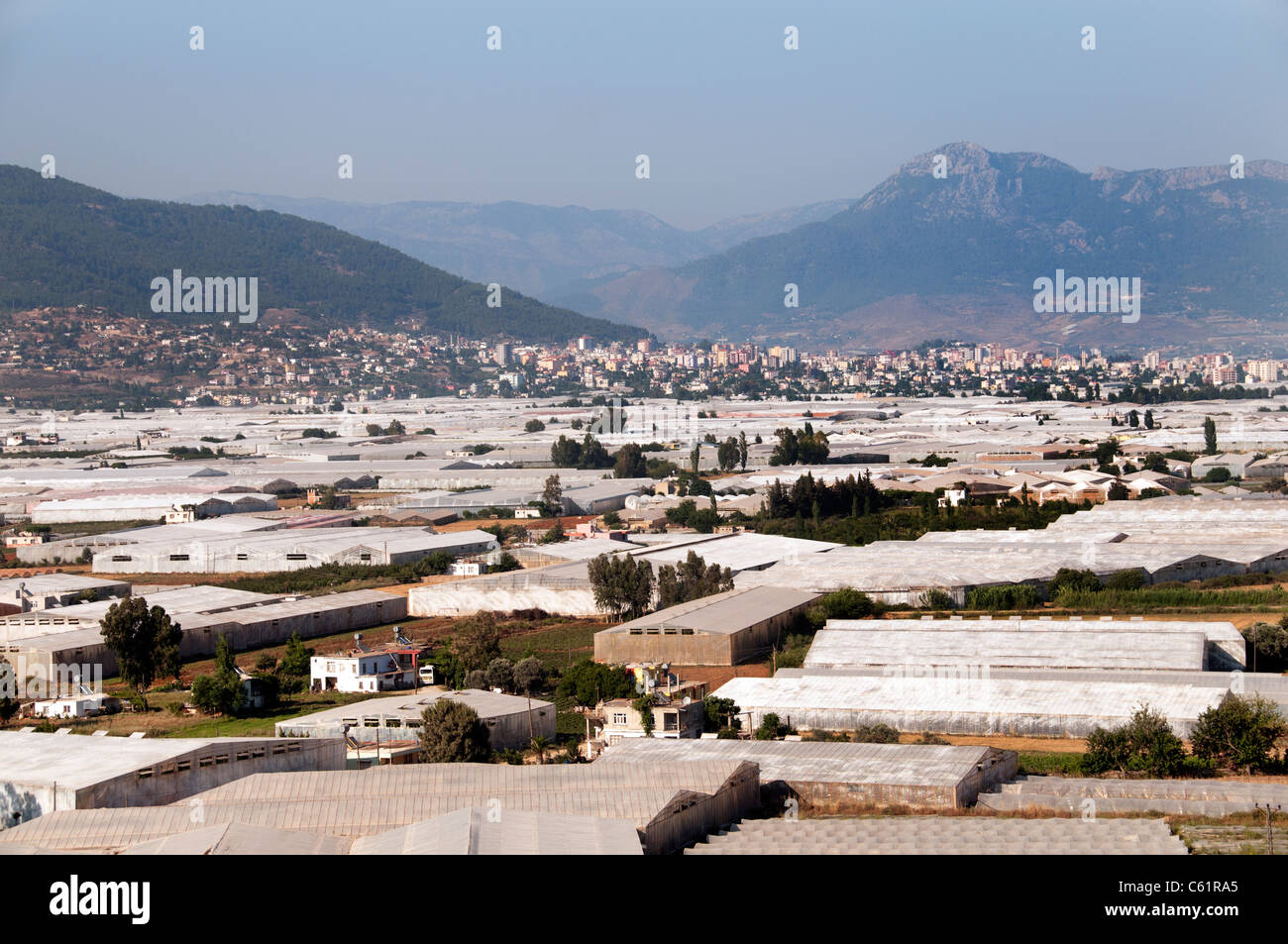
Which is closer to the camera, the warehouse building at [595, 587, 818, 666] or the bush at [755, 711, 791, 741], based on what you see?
the bush at [755, 711, 791, 741]

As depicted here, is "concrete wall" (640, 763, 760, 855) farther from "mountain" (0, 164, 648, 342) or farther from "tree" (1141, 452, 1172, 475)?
"mountain" (0, 164, 648, 342)

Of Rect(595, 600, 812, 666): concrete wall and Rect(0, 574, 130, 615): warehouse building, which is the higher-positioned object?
Rect(0, 574, 130, 615): warehouse building

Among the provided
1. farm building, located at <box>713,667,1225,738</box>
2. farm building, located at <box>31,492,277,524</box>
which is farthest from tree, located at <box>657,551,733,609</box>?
farm building, located at <box>31,492,277,524</box>

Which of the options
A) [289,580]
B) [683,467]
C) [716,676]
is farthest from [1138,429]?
[716,676]

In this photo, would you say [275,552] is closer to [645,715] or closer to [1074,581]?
[1074,581]

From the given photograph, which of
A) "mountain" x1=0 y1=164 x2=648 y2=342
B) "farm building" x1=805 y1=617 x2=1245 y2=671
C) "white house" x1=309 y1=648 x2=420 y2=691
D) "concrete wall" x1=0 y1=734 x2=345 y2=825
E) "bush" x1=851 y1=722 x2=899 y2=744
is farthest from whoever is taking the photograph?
"mountain" x1=0 y1=164 x2=648 y2=342

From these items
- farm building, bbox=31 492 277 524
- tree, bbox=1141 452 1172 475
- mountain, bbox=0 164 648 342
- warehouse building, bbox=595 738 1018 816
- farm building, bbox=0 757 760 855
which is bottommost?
warehouse building, bbox=595 738 1018 816

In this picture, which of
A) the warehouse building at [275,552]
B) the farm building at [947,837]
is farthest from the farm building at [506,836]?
the warehouse building at [275,552]
